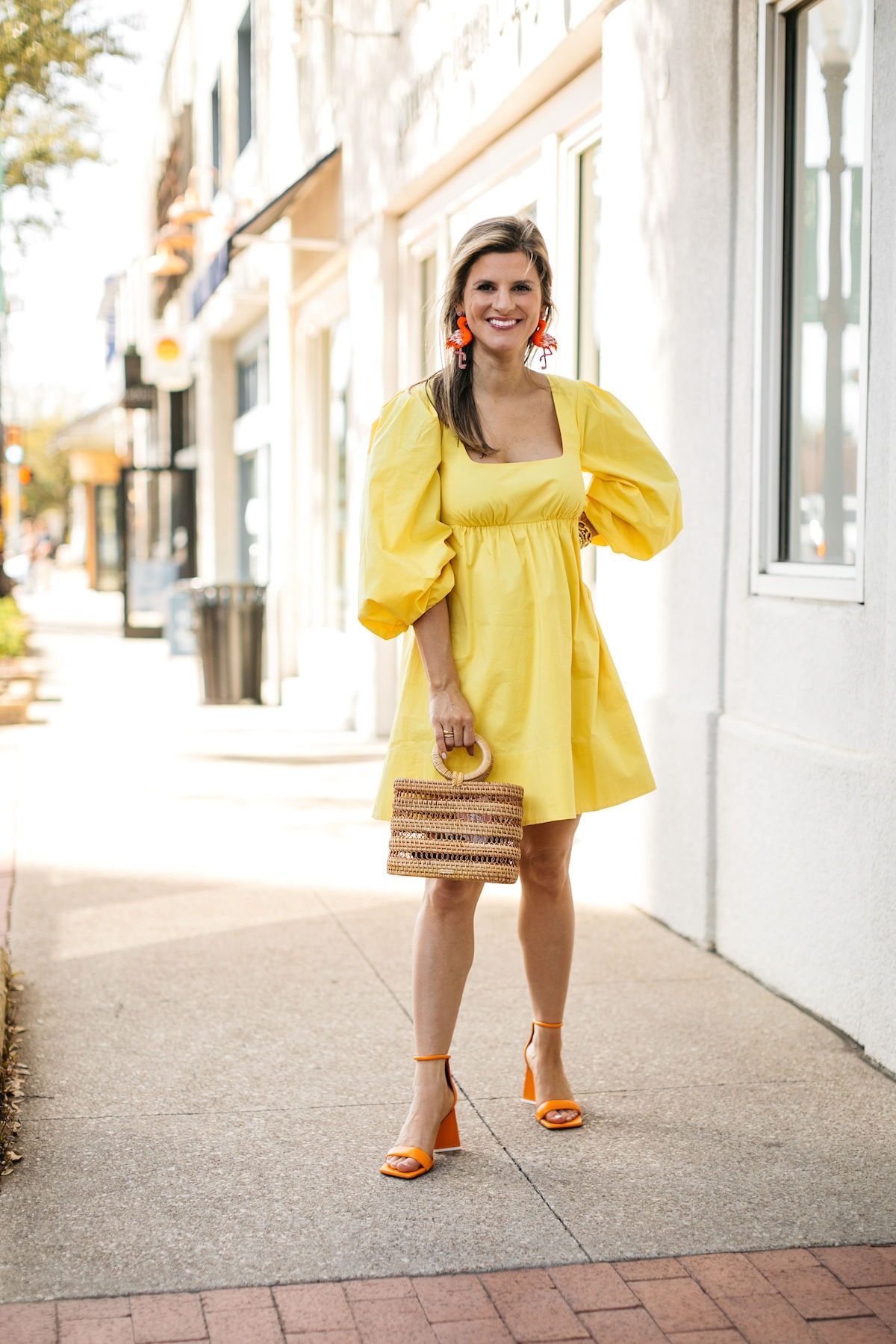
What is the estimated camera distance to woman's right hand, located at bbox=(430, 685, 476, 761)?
11.5ft

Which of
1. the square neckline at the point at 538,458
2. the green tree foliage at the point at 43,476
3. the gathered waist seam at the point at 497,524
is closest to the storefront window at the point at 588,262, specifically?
the square neckline at the point at 538,458

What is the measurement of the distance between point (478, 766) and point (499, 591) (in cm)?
41

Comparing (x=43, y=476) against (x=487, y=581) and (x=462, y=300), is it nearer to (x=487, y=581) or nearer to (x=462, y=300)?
(x=462, y=300)

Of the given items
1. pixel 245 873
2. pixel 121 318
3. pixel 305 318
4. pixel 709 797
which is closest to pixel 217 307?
pixel 305 318

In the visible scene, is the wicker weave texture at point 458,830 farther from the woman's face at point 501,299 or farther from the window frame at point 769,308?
the window frame at point 769,308

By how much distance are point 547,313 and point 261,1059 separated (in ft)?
7.22

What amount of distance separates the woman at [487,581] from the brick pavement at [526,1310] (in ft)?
1.87

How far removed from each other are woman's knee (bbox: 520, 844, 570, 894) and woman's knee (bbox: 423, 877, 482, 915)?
163mm

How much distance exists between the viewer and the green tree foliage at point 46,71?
7.57m

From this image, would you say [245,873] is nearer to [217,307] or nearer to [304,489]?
[304,489]

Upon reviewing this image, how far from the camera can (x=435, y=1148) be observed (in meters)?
3.68

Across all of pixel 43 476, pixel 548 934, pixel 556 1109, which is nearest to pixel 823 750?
pixel 548 934

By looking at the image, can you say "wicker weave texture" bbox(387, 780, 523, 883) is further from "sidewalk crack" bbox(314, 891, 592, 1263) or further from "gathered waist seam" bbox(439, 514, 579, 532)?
"sidewalk crack" bbox(314, 891, 592, 1263)

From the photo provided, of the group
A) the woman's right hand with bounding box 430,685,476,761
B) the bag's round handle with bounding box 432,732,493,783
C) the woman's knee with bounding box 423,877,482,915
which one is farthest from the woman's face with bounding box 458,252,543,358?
the woman's knee with bounding box 423,877,482,915
